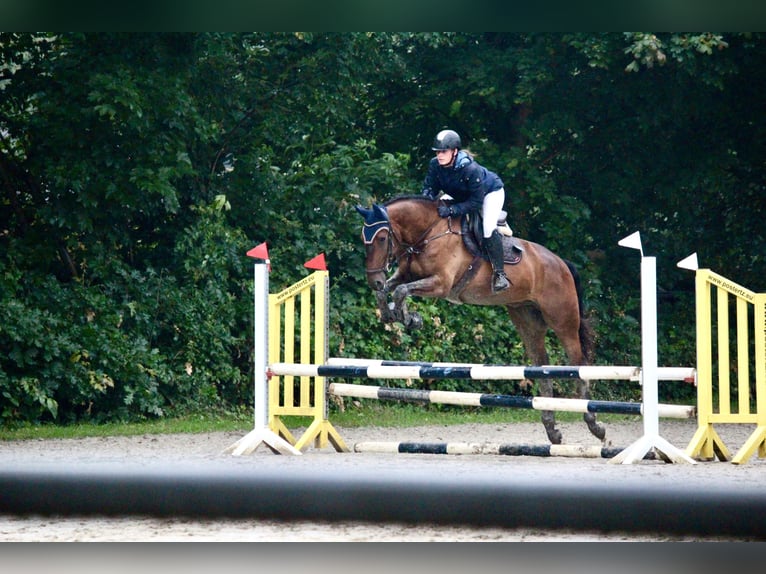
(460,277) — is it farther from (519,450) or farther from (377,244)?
(519,450)

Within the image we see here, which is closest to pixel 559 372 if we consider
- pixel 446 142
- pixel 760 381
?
pixel 760 381

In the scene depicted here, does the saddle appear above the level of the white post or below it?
above

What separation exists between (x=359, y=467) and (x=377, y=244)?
5.68ft

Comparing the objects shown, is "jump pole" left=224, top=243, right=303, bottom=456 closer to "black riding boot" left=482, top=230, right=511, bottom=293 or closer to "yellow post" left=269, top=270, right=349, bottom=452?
"yellow post" left=269, top=270, right=349, bottom=452

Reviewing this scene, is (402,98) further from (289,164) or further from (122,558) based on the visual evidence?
(122,558)

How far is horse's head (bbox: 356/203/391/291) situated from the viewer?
604 cm

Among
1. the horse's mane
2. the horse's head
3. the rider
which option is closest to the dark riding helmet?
the rider

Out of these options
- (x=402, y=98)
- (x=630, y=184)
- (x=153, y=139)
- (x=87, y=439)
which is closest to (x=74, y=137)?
(x=153, y=139)

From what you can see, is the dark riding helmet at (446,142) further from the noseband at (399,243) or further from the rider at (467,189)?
the noseband at (399,243)

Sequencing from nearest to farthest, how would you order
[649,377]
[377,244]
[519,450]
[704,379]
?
[649,377] → [704,379] → [519,450] → [377,244]

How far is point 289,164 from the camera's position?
1079 centimetres

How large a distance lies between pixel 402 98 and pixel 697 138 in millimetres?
3195

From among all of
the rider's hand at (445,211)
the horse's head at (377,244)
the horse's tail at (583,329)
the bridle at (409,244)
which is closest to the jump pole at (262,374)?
the horse's head at (377,244)

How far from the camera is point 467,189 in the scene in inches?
248
